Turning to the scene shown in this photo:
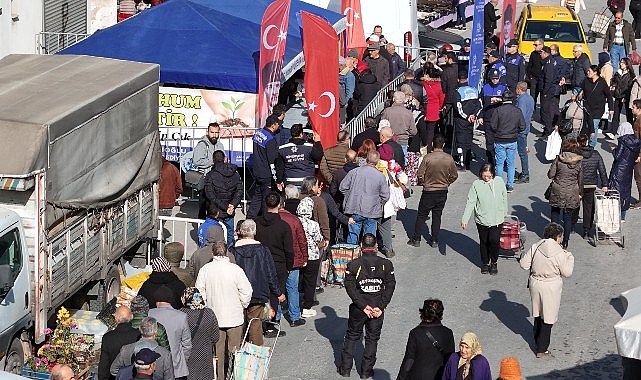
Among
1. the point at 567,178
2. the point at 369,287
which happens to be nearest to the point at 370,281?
the point at 369,287

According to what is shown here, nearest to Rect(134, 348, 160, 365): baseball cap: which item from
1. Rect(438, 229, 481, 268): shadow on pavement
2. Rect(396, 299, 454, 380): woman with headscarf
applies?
Rect(396, 299, 454, 380): woman with headscarf

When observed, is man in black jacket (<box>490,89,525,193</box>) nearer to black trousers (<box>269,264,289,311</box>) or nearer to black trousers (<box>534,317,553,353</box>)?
black trousers (<box>534,317,553,353</box>)

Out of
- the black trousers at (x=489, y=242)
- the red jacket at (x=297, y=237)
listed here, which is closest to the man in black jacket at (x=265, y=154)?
the black trousers at (x=489, y=242)

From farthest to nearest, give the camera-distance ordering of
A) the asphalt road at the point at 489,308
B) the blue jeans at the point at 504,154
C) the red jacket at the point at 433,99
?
1. the red jacket at the point at 433,99
2. the blue jeans at the point at 504,154
3. the asphalt road at the point at 489,308

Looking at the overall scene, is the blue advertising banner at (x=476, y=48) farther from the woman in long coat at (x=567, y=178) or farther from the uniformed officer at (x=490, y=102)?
the woman in long coat at (x=567, y=178)

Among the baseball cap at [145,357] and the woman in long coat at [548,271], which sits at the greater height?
the baseball cap at [145,357]

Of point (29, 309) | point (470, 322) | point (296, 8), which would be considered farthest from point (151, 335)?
point (296, 8)

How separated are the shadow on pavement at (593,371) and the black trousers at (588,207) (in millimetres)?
4518

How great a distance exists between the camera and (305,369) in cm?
1491

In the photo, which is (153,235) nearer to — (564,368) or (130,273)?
(130,273)

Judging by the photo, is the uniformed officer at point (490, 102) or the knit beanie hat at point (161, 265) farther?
the uniformed officer at point (490, 102)

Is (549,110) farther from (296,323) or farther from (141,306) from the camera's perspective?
(141,306)

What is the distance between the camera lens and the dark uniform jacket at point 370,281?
1403 cm

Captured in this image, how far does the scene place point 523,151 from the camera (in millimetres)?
22688
